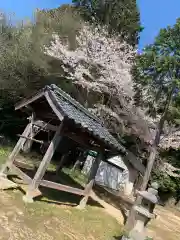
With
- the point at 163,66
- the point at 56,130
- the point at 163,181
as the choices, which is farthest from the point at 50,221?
the point at 163,181

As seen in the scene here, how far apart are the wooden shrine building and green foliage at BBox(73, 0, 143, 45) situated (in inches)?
539

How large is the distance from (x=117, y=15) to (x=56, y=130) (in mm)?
16585

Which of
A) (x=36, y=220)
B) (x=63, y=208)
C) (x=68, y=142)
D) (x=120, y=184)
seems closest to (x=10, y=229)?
(x=36, y=220)

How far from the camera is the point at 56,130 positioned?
29.7ft

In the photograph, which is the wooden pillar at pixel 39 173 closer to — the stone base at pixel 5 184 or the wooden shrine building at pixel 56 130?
the wooden shrine building at pixel 56 130

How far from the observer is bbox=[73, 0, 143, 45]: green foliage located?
899 inches

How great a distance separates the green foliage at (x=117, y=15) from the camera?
22.8 meters

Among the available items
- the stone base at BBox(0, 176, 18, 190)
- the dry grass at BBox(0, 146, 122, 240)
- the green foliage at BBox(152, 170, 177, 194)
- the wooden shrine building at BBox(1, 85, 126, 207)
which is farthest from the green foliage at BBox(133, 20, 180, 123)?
the green foliage at BBox(152, 170, 177, 194)

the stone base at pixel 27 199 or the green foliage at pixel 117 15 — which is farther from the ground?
the green foliage at pixel 117 15

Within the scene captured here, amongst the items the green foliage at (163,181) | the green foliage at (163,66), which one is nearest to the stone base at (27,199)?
the green foliage at (163,66)

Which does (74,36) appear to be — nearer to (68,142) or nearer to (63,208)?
(68,142)

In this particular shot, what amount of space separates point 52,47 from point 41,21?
3508 mm

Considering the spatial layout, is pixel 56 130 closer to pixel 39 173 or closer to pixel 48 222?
pixel 39 173

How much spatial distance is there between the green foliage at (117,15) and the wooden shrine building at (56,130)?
13698 millimetres
